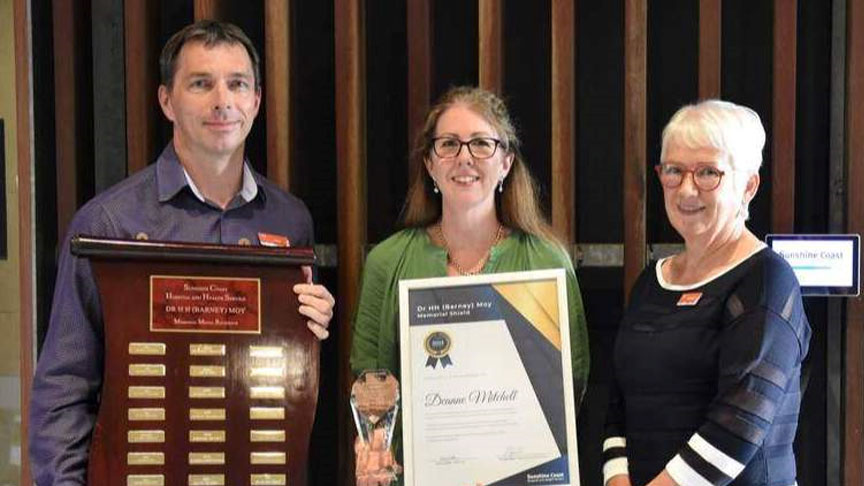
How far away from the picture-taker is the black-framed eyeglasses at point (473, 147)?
2051 mm

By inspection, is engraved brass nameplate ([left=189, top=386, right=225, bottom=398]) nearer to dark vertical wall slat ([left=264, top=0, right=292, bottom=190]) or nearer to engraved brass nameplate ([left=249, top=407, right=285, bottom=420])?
engraved brass nameplate ([left=249, top=407, right=285, bottom=420])

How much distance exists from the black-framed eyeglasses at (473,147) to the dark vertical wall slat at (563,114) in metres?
0.42

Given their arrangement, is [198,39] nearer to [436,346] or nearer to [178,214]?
[178,214]

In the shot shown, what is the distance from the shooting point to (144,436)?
5.86 ft

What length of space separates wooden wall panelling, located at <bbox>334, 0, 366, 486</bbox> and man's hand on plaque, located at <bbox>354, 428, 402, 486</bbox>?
58 centimetres

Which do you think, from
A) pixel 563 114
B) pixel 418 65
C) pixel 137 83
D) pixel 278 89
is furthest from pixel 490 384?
pixel 137 83

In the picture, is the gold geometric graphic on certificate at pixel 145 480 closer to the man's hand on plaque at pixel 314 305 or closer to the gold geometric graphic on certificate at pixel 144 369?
the gold geometric graphic on certificate at pixel 144 369

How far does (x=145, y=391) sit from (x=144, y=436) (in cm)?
10

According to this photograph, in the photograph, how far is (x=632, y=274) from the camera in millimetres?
2441

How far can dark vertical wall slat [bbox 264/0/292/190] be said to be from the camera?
2.49 meters

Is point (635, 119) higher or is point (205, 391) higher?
point (635, 119)

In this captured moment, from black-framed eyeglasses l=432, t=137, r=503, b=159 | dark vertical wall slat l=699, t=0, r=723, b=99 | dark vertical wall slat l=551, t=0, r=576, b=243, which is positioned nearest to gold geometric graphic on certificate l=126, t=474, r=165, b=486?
black-framed eyeglasses l=432, t=137, r=503, b=159

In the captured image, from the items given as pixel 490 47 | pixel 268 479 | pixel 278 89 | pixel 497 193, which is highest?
pixel 490 47

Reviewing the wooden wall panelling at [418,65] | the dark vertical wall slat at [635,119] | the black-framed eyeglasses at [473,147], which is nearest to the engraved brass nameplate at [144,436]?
the black-framed eyeglasses at [473,147]
